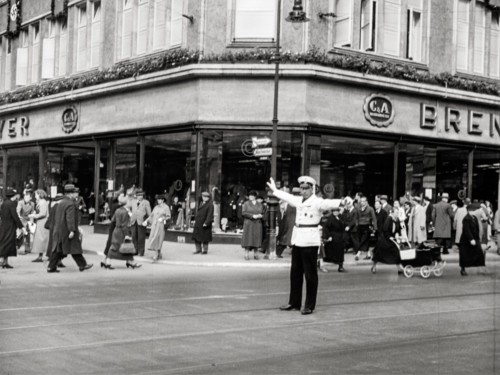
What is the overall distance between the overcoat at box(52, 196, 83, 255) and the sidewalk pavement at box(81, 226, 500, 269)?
141 inches

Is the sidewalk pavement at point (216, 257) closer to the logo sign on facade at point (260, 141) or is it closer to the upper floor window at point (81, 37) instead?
the logo sign on facade at point (260, 141)

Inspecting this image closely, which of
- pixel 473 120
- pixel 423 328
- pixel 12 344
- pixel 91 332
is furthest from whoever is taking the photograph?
pixel 473 120

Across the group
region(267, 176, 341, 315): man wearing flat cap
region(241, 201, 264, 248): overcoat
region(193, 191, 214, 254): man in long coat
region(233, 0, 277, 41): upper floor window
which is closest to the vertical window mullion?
region(233, 0, 277, 41): upper floor window

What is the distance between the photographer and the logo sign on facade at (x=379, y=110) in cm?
2462

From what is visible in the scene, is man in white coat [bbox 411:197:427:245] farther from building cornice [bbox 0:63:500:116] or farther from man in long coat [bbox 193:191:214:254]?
man in long coat [bbox 193:191:214:254]

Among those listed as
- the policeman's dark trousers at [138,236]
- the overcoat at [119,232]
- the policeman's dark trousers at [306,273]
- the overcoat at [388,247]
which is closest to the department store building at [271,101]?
the policeman's dark trousers at [138,236]

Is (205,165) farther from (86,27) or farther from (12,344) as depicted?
(12,344)

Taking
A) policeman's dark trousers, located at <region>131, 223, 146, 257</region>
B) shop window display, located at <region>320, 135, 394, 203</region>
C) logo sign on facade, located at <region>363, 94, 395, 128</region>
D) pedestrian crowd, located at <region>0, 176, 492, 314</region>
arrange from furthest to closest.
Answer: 1. logo sign on facade, located at <region>363, 94, 395, 128</region>
2. shop window display, located at <region>320, 135, 394, 203</region>
3. policeman's dark trousers, located at <region>131, 223, 146, 257</region>
4. pedestrian crowd, located at <region>0, 176, 492, 314</region>

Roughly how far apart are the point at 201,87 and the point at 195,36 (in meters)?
1.76

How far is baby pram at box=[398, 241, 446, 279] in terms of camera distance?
1555cm

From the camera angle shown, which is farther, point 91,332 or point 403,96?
point 403,96

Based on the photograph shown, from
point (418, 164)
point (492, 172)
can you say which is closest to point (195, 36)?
point (418, 164)

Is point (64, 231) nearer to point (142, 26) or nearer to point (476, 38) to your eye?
point (142, 26)

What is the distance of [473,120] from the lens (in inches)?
1093
